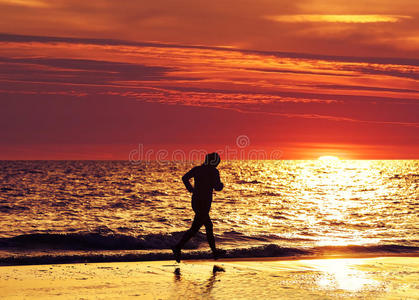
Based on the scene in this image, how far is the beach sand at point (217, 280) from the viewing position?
8.38 meters

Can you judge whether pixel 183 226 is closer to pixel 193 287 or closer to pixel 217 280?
pixel 217 280

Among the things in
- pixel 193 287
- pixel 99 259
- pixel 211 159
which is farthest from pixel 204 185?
pixel 99 259

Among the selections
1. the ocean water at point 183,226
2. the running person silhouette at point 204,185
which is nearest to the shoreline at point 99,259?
the ocean water at point 183,226

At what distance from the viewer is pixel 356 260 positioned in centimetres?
1237

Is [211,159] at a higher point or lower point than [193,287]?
higher

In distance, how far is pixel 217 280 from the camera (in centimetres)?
945

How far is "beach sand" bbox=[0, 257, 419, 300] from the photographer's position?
8375 millimetres

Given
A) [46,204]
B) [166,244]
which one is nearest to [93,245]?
[166,244]

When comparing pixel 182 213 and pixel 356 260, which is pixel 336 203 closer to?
pixel 182 213

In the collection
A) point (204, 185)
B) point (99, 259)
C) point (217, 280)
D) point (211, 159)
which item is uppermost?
point (211, 159)

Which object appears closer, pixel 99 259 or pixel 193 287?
pixel 193 287

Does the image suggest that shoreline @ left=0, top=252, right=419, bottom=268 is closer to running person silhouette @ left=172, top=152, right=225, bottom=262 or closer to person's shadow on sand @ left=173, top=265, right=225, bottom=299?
running person silhouette @ left=172, top=152, right=225, bottom=262

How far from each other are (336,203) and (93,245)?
19.6m

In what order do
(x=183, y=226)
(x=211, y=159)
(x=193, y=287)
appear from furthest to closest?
1. (x=183, y=226)
2. (x=211, y=159)
3. (x=193, y=287)
